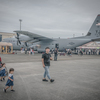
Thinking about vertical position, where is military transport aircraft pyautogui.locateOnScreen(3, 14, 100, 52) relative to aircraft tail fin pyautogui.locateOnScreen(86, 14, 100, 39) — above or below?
below

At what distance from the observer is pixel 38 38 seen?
28766mm

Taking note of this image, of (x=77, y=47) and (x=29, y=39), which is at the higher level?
(x=29, y=39)

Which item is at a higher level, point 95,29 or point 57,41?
point 95,29

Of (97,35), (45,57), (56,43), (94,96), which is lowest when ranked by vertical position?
(94,96)

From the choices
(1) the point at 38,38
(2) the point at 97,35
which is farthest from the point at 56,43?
(2) the point at 97,35

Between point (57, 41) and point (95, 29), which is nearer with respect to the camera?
point (95, 29)

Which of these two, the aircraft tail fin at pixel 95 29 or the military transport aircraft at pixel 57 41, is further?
the military transport aircraft at pixel 57 41

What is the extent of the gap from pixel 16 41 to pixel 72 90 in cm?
2966

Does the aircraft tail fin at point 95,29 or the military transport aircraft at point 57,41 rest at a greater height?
the aircraft tail fin at point 95,29

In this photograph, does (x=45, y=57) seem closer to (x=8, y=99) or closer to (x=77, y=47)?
(x=8, y=99)

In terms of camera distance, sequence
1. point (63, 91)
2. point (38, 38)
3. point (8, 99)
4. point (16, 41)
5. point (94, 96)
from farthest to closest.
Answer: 1. point (16, 41)
2. point (38, 38)
3. point (63, 91)
4. point (94, 96)
5. point (8, 99)

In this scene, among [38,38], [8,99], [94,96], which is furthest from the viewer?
[38,38]

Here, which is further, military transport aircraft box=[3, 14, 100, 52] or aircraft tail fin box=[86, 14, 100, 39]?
military transport aircraft box=[3, 14, 100, 52]

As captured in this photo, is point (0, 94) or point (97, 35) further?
point (97, 35)
